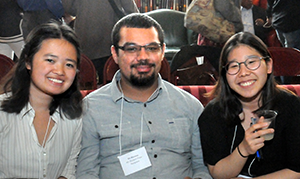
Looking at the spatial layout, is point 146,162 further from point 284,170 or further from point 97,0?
point 97,0

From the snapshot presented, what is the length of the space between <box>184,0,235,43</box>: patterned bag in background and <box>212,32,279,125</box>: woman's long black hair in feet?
3.89

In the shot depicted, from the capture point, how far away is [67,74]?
6.50 feet

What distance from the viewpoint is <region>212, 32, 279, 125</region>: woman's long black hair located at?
2043 mm

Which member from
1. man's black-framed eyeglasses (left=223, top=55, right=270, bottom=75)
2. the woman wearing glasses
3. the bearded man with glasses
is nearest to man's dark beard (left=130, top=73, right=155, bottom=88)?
the bearded man with glasses

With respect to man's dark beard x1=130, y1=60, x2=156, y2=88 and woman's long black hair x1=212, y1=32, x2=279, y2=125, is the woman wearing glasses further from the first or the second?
man's dark beard x1=130, y1=60, x2=156, y2=88

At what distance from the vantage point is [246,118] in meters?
2.10

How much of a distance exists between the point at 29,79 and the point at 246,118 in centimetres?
133

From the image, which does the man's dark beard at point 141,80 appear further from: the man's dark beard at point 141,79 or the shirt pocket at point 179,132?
the shirt pocket at point 179,132

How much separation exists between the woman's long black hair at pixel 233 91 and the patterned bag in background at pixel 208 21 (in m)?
1.19

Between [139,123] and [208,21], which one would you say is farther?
[208,21]

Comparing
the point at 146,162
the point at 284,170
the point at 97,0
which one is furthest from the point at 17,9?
the point at 284,170

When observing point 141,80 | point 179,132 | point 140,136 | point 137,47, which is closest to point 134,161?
point 140,136

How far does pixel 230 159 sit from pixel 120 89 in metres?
0.85

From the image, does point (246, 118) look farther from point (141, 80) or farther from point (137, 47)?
point (137, 47)
